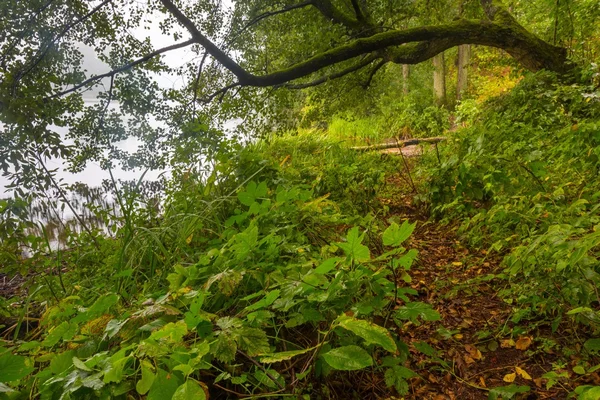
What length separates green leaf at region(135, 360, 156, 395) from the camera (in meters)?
0.81

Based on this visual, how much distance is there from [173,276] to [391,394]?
3.13ft

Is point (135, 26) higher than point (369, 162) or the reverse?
higher

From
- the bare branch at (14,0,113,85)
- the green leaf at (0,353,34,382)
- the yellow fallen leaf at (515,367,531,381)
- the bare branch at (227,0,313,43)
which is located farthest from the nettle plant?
the bare branch at (227,0,313,43)

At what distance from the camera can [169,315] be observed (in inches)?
47.6

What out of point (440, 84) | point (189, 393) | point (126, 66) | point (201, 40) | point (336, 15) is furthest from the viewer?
point (440, 84)

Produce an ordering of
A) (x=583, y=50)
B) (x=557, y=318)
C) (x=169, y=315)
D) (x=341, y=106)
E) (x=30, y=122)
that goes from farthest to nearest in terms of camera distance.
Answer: (x=341, y=106)
(x=583, y=50)
(x=30, y=122)
(x=557, y=318)
(x=169, y=315)

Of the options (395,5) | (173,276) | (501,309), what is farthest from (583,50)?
(173,276)

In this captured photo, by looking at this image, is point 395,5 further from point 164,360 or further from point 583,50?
point 164,360

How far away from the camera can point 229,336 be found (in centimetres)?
101

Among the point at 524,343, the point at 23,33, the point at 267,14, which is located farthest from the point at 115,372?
the point at 267,14

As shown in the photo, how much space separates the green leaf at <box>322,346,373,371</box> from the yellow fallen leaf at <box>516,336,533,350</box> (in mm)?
1069

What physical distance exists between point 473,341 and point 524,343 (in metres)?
0.21

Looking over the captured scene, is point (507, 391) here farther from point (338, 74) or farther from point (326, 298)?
point (338, 74)

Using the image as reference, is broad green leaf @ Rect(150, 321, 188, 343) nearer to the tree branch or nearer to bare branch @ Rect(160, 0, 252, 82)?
bare branch @ Rect(160, 0, 252, 82)
